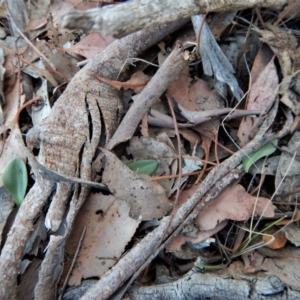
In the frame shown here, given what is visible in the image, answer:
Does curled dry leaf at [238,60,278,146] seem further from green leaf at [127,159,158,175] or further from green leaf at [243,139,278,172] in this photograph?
green leaf at [127,159,158,175]

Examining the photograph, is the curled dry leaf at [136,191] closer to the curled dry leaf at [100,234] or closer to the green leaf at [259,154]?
the curled dry leaf at [100,234]

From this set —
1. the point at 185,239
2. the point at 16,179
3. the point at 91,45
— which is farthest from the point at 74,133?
the point at 185,239

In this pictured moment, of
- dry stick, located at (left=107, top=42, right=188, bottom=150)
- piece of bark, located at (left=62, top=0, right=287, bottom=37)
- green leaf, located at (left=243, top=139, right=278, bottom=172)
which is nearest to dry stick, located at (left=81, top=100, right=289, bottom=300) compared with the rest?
green leaf, located at (left=243, top=139, right=278, bottom=172)

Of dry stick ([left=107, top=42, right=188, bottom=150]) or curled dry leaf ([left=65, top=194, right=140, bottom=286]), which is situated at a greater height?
Result: dry stick ([left=107, top=42, right=188, bottom=150])

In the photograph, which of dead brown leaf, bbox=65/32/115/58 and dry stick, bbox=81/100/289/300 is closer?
dry stick, bbox=81/100/289/300

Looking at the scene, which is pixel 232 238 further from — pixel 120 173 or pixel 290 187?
pixel 120 173

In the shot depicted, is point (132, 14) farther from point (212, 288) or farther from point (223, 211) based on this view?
point (212, 288)
